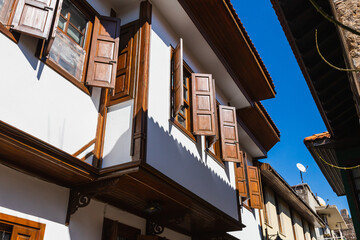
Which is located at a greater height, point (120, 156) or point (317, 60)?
point (317, 60)

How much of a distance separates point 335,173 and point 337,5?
6.00m

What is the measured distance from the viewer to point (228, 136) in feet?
25.9

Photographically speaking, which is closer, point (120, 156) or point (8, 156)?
point (8, 156)

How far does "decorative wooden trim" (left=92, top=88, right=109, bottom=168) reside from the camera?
5.02 m

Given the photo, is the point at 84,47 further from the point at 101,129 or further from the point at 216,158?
the point at 216,158

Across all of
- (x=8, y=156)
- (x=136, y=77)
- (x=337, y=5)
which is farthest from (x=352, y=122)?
(x=8, y=156)

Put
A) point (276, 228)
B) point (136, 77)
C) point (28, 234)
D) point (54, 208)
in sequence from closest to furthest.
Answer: point (28, 234)
point (54, 208)
point (136, 77)
point (276, 228)

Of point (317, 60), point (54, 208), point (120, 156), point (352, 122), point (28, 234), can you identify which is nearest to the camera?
point (28, 234)

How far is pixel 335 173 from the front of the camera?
28.8 ft

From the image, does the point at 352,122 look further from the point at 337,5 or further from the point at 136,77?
the point at 136,77

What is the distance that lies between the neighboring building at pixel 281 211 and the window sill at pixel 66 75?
27.1ft

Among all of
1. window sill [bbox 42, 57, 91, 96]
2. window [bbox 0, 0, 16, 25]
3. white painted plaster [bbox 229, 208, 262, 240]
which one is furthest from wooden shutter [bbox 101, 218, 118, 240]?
white painted plaster [bbox 229, 208, 262, 240]

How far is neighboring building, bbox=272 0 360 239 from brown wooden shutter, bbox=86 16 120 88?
2609mm

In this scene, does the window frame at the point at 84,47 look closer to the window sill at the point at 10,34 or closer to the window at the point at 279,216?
the window sill at the point at 10,34
